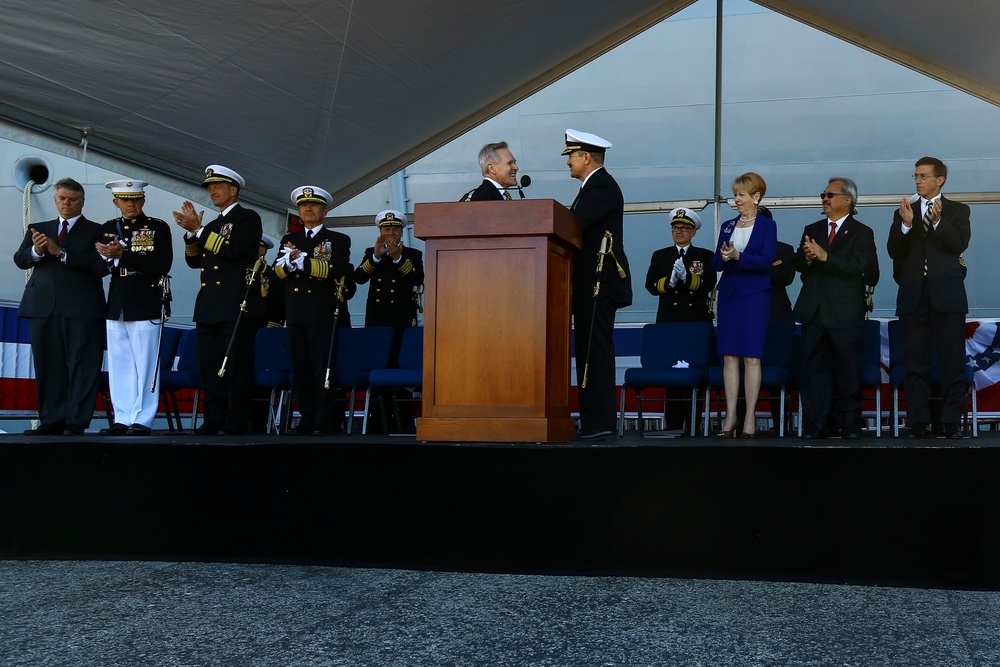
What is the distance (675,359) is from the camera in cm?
621

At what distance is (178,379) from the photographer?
23.0ft

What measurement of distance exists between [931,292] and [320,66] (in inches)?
162

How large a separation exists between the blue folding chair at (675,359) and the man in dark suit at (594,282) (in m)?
1.72

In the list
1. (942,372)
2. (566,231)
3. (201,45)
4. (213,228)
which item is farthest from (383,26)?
(942,372)

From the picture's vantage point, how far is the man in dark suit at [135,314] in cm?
567

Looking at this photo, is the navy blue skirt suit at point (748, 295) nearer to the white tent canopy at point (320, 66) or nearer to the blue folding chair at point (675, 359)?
the blue folding chair at point (675, 359)

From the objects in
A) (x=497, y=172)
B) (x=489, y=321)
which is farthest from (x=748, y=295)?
(x=489, y=321)

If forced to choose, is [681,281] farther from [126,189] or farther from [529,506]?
[529,506]

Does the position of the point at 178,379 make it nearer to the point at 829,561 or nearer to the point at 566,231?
the point at 566,231

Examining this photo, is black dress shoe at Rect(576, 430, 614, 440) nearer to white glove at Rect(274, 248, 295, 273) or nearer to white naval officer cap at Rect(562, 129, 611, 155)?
white naval officer cap at Rect(562, 129, 611, 155)

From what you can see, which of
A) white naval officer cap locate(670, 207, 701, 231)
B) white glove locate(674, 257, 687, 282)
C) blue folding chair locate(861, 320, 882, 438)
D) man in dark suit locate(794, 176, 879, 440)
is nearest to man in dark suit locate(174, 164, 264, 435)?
white glove locate(674, 257, 687, 282)

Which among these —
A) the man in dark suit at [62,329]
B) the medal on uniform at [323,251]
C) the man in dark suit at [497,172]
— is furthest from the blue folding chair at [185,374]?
the man in dark suit at [497,172]

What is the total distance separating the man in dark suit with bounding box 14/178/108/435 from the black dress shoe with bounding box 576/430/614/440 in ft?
9.32

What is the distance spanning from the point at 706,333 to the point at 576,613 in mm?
3470
